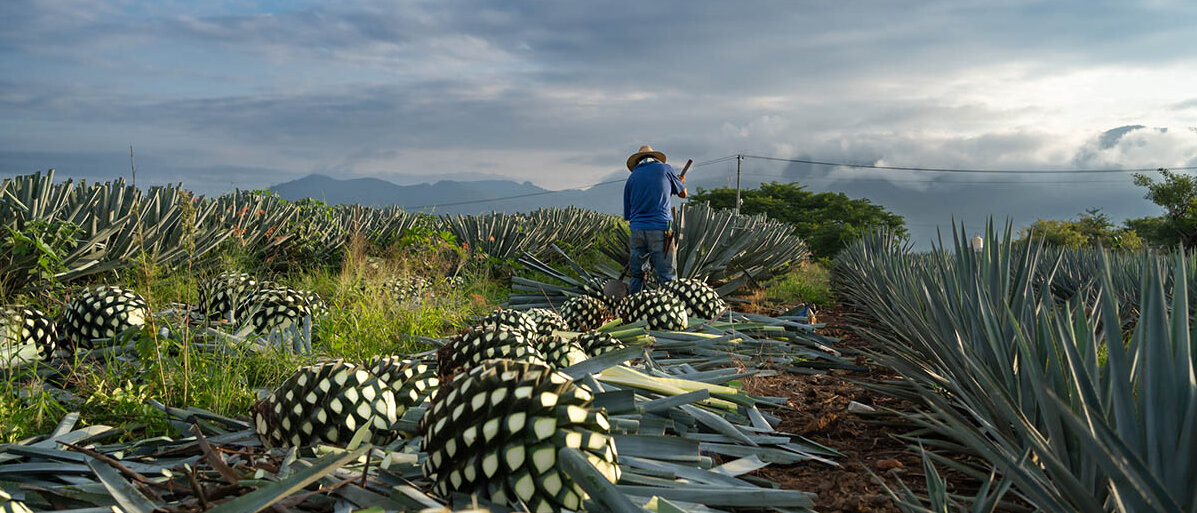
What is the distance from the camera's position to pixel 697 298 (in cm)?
545

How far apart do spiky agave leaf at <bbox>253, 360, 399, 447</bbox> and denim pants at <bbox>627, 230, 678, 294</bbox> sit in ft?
16.9

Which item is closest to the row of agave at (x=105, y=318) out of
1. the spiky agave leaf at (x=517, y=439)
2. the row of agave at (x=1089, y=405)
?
the spiky agave leaf at (x=517, y=439)

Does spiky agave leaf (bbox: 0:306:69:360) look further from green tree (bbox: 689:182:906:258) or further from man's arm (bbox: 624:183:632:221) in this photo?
green tree (bbox: 689:182:906:258)

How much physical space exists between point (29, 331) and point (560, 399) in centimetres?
332

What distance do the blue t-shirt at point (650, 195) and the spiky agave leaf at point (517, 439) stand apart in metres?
5.61

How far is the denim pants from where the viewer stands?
282 inches

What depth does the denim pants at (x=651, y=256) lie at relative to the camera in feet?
23.5

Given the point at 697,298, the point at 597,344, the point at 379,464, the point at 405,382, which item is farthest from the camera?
the point at 697,298

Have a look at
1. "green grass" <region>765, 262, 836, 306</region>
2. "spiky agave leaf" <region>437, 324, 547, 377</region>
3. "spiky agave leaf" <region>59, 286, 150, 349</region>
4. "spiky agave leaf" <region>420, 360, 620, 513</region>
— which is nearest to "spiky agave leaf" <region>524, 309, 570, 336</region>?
"spiky agave leaf" <region>437, 324, 547, 377</region>

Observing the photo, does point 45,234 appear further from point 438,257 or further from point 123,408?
point 438,257

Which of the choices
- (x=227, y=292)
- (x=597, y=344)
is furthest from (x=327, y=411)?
(x=227, y=292)

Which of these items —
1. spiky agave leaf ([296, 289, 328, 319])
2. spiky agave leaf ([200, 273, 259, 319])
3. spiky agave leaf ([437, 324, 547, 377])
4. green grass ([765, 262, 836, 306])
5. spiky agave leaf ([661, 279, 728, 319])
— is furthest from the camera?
green grass ([765, 262, 836, 306])

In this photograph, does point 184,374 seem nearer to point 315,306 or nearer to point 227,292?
point 315,306

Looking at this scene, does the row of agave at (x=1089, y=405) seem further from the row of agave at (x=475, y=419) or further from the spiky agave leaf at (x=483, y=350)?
the spiky agave leaf at (x=483, y=350)
